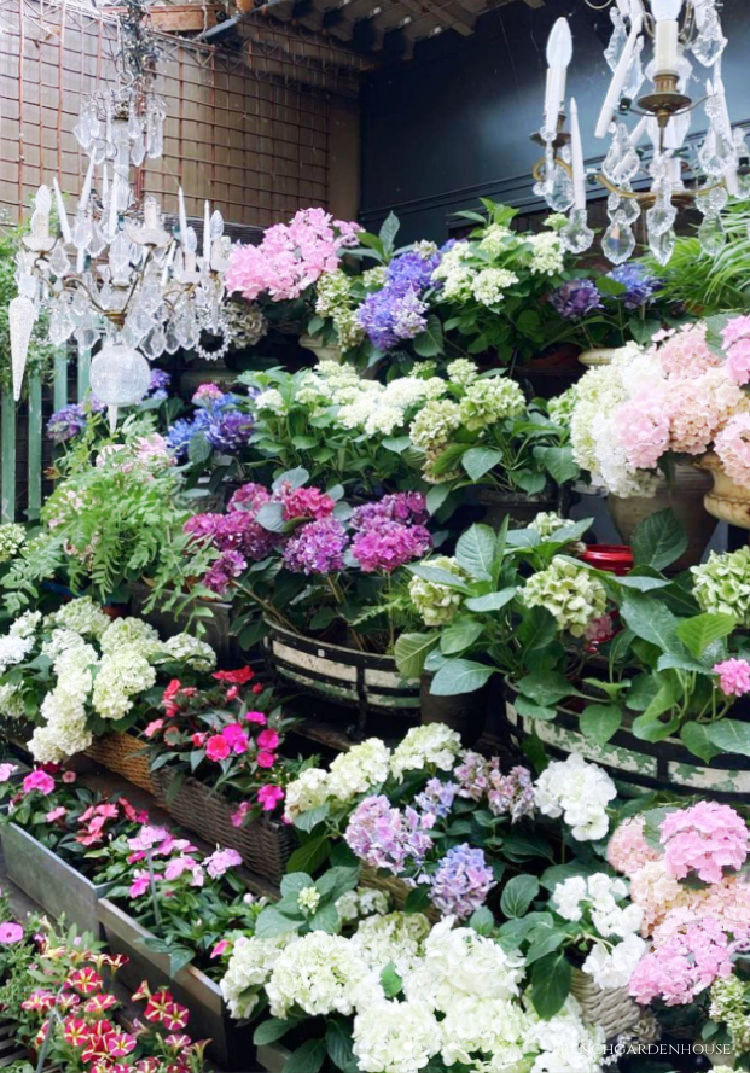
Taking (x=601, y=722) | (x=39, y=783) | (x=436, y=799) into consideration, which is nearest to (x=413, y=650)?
(x=436, y=799)

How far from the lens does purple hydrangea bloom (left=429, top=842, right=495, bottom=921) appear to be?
146 centimetres

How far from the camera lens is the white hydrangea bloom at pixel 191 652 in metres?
2.45

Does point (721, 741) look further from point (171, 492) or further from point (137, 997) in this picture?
point (171, 492)

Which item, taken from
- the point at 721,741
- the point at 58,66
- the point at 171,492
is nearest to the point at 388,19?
the point at 58,66

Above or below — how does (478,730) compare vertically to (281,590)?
below

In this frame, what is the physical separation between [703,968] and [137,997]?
108 centimetres

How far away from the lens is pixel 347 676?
2.05 m

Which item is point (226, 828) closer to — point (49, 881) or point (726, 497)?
point (49, 881)

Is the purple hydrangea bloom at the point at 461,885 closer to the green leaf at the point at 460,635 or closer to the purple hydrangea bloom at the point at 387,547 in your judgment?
the green leaf at the point at 460,635

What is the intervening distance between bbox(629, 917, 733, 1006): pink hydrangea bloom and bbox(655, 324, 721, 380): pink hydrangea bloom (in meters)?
0.81

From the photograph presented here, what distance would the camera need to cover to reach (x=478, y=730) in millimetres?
1863

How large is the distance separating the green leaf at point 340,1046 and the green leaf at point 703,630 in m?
0.78

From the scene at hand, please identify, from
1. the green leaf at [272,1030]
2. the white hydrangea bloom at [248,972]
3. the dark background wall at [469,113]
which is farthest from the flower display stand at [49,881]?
the dark background wall at [469,113]

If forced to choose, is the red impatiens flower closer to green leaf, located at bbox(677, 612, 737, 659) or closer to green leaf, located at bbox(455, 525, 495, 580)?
green leaf, located at bbox(455, 525, 495, 580)
